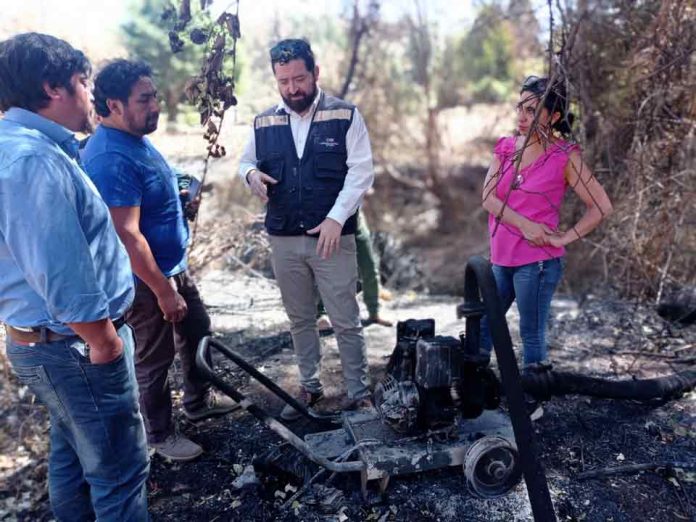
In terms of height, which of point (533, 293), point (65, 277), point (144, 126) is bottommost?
point (533, 293)

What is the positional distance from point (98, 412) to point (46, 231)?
2.46ft

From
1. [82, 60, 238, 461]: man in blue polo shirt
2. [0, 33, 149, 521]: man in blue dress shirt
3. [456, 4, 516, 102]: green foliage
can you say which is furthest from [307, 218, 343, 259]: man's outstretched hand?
[456, 4, 516, 102]: green foliage

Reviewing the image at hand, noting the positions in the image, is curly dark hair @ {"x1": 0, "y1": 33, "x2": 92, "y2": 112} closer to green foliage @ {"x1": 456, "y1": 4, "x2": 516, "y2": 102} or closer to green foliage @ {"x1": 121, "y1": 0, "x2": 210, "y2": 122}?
green foliage @ {"x1": 121, "y1": 0, "x2": 210, "y2": 122}

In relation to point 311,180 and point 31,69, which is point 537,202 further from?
point 31,69

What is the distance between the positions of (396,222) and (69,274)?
1065 cm

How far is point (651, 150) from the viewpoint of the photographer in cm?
539

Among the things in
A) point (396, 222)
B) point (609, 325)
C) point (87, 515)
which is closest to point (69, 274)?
point (87, 515)

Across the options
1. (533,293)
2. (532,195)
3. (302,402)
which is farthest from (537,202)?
(302,402)

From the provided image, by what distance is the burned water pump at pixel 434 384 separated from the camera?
2.62m

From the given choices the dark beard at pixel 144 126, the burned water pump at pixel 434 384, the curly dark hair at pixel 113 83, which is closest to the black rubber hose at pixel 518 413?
the burned water pump at pixel 434 384

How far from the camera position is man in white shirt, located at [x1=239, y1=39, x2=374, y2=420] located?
3.20m

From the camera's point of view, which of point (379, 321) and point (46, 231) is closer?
point (46, 231)

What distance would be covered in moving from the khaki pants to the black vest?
0.41 feet

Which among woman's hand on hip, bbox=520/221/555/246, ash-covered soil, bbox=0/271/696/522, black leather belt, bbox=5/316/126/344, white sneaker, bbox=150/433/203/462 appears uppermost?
woman's hand on hip, bbox=520/221/555/246
